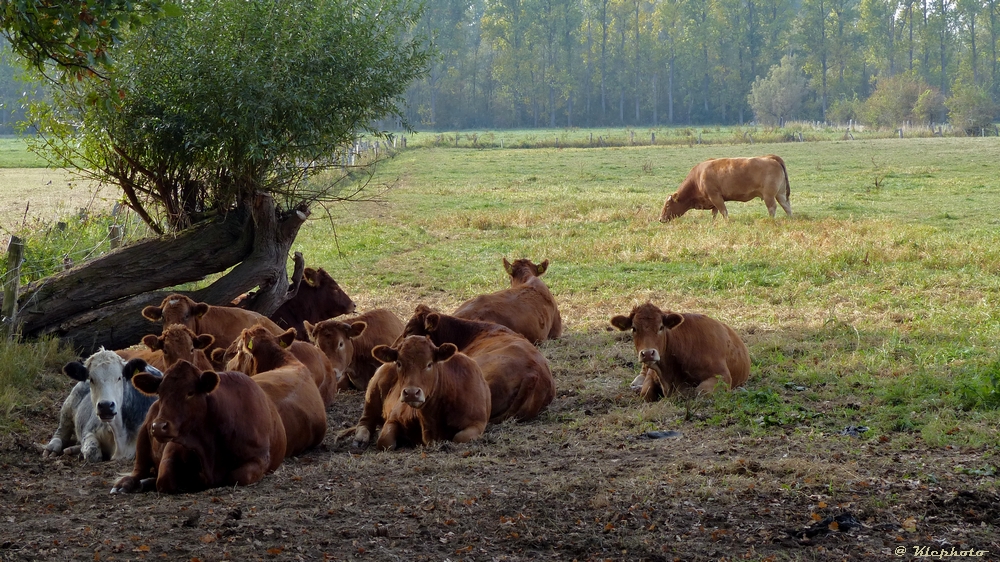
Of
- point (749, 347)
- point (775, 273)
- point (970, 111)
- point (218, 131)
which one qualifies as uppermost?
point (970, 111)

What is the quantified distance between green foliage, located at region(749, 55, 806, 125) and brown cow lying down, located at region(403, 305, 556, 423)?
9484 cm

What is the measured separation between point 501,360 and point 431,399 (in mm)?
1135

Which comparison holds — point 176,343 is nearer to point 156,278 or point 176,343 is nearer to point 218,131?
point 156,278

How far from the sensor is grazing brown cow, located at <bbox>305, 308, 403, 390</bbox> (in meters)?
9.39

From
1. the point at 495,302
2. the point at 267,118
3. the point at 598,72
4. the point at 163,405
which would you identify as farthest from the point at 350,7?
the point at 598,72

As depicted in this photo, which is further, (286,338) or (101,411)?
(286,338)

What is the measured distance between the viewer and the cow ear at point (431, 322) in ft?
28.9

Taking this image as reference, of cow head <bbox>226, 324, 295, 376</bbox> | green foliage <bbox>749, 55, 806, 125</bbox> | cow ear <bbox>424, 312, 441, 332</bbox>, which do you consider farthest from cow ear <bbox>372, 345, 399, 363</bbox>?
green foliage <bbox>749, 55, 806, 125</bbox>

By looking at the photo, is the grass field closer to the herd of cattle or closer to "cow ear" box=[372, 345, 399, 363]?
the herd of cattle

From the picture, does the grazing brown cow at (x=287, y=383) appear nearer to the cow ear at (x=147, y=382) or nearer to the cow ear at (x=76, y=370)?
the cow ear at (x=147, y=382)

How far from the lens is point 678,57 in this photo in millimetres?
113188

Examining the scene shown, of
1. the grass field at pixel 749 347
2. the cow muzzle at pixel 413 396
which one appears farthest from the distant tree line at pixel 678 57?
the cow muzzle at pixel 413 396

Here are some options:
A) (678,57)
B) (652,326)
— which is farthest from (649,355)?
(678,57)

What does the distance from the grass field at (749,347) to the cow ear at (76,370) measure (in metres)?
1.55
